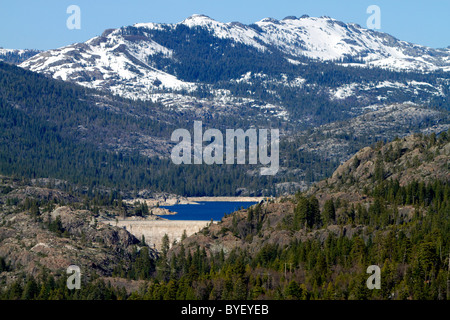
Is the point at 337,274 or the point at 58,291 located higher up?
the point at 337,274

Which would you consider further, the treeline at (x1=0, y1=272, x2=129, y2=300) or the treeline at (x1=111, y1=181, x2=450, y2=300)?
the treeline at (x1=0, y1=272, x2=129, y2=300)

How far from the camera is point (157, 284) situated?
18538 centimetres

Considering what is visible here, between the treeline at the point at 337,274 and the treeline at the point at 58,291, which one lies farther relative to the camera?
the treeline at the point at 58,291

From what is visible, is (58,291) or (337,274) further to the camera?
(58,291)

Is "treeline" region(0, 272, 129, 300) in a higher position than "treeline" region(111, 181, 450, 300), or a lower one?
lower

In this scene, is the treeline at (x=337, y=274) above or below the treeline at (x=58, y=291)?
above

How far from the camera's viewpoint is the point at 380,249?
624 ft

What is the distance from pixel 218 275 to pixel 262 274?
382 inches

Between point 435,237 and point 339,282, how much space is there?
25.5 meters
